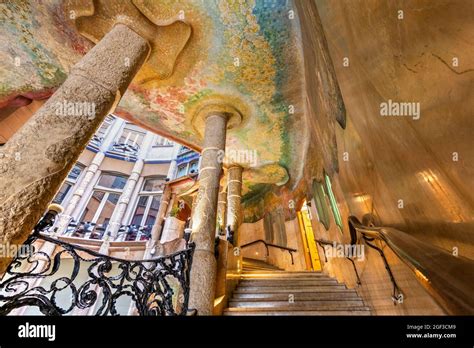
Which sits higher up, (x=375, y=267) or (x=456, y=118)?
(x=456, y=118)

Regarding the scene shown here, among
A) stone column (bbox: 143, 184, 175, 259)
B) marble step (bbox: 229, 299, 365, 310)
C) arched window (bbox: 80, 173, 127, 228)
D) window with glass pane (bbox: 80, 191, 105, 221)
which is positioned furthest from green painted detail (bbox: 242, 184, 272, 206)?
window with glass pane (bbox: 80, 191, 105, 221)

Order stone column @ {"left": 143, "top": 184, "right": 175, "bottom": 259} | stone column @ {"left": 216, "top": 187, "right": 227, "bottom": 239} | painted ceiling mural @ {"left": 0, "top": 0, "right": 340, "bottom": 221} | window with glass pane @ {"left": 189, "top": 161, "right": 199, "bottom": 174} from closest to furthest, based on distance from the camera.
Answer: painted ceiling mural @ {"left": 0, "top": 0, "right": 340, "bottom": 221}
stone column @ {"left": 216, "top": 187, "right": 227, "bottom": 239}
stone column @ {"left": 143, "top": 184, "right": 175, "bottom": 259}
window with glass pane @ {"left": 189, "top": 161, "right": 199, "bottom": 174}

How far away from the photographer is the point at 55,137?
6.88 ft

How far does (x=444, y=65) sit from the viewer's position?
1084mm

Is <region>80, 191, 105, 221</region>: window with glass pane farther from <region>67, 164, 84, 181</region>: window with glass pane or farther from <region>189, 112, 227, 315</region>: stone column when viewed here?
<region>189, 112, 227, 315</region>: stone column

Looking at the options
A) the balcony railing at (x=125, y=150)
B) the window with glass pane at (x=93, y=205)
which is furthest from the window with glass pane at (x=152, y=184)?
the window with glass pane at (x=93, y=205)

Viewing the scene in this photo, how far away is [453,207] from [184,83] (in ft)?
15.4

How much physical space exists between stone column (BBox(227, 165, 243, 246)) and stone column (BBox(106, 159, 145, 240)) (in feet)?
30.6

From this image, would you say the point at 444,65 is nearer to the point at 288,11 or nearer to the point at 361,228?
the point at 361,228

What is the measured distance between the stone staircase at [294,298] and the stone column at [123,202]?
11.5 meters

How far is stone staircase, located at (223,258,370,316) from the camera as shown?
10.6ft

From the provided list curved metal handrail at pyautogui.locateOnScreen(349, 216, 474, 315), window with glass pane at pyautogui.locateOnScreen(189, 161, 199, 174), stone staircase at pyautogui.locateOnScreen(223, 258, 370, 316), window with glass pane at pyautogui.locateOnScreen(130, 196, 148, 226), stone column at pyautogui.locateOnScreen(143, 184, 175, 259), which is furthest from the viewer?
window with glass pane at pyautogui.locateOnScreen(130, 196, 148, 226)

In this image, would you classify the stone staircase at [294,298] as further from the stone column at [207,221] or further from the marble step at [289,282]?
the stone column at [207,221]
